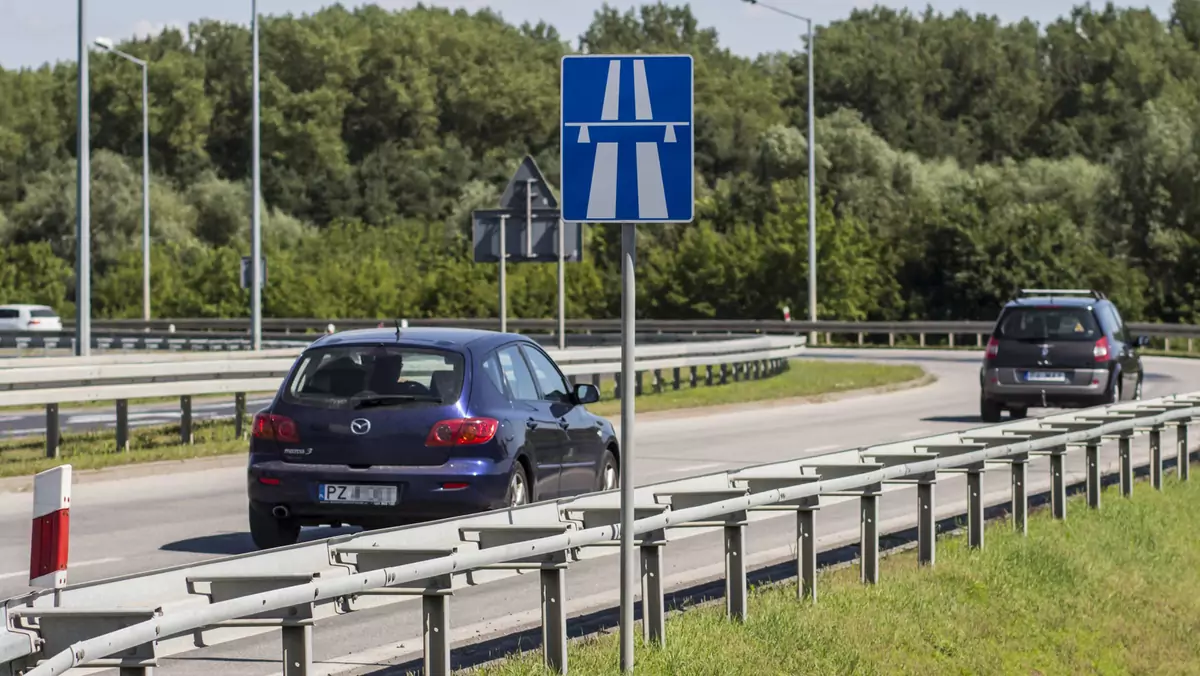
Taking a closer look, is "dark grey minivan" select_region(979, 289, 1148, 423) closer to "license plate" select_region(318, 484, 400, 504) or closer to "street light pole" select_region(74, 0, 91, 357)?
"street light pole" select_region(74, 0, 91, 357)

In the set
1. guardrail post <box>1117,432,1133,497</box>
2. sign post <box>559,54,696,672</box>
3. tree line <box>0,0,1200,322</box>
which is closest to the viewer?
sign post <box>559,54,696,672</box>

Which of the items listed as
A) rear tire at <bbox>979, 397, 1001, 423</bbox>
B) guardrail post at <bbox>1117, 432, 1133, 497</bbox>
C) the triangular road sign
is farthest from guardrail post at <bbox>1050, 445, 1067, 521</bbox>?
the triangular road sign

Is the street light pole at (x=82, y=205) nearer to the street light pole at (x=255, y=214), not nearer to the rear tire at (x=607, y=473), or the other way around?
the street light pole at (x=255, y=214)

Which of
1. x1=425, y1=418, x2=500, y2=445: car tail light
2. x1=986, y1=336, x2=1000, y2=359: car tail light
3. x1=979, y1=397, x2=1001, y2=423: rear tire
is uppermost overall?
x1=986, y1=336, x2=1000, y2=359: car tail light

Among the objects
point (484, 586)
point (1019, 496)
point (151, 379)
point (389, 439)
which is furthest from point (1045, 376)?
point (484, 586)

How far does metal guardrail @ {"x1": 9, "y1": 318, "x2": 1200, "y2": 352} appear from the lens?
5172 centimetres

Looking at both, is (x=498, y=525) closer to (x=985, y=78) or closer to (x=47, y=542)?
(x=47, y=542)

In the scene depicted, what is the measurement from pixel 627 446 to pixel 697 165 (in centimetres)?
9549

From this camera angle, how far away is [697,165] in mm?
102500

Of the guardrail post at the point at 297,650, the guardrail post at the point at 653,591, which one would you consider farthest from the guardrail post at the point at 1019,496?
the guardrail post at the point at 297,650

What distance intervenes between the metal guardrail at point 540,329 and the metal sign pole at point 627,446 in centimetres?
3746

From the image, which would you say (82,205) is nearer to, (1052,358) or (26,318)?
(1052,358)

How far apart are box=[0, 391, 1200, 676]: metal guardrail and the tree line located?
55.5m

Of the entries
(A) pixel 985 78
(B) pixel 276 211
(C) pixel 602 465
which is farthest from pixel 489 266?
(C) pixel 602 465
